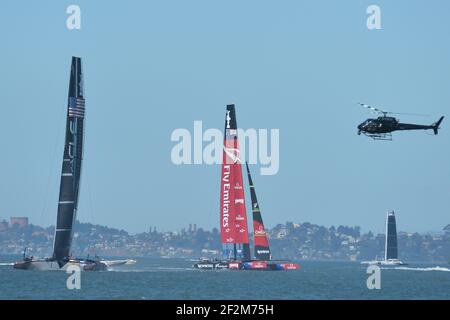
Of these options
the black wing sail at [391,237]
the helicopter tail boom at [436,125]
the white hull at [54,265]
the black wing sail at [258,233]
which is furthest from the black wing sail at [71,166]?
the black wing sail at [391,237]

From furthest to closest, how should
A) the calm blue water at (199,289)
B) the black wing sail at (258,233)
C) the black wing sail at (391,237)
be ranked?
the black wing sail at (391,237)
the black wing sail at (258,233)
the calm blue water at (199,289)

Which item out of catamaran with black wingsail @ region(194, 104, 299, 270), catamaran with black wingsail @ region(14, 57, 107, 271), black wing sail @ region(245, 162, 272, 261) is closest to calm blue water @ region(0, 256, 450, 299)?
catamaran with black wingsail @ region(14, 57, 107, 271)

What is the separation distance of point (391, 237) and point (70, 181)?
8854cm

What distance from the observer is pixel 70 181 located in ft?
348

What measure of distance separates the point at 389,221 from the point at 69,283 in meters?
105

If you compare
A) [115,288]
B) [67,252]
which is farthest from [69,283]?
[67,252]

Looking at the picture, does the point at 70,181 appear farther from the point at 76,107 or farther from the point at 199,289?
the point at 199,289

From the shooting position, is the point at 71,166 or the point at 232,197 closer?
the point at 71,166

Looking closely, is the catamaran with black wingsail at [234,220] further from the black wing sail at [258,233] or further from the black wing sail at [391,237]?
the black wing sail at [391,237]

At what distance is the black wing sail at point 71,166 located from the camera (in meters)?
106

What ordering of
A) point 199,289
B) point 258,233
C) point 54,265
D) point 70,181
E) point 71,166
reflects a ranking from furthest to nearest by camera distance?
point 258,233 → point 70,181 → point 71,166 → point 54,265 → point 199,289

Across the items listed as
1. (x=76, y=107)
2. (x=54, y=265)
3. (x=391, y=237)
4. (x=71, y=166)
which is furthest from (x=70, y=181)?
(x=391, y=237)

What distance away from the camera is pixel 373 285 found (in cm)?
9712
